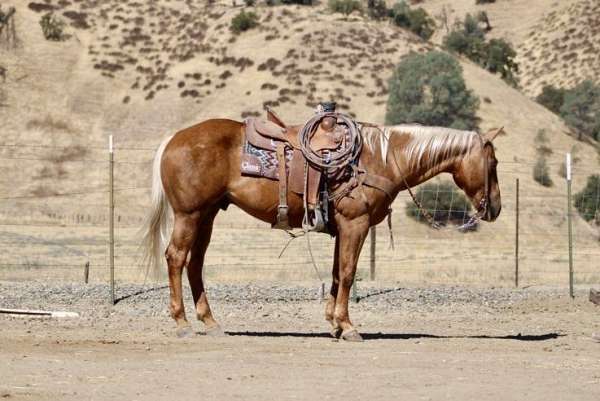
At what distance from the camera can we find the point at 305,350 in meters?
10.7

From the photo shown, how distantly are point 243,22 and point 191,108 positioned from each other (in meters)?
13.7

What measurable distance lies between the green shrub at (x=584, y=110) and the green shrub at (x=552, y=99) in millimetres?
2454

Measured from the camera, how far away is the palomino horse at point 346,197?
11633 millimetres

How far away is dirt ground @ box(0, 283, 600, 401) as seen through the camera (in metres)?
8.38

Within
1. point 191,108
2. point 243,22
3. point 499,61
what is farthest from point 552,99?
point 191,108

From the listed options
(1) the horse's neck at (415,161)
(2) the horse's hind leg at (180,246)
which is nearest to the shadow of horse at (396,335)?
(2) the horse's hind leg at (180,246)

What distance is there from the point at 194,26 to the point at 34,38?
11020 mm

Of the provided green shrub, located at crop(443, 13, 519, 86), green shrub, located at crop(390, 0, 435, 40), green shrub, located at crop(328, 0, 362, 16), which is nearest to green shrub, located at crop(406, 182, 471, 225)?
green shrub, located at crop(328, 0, 362, 16)

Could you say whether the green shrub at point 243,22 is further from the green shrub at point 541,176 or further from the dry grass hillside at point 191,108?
the green shrub at point 541,176

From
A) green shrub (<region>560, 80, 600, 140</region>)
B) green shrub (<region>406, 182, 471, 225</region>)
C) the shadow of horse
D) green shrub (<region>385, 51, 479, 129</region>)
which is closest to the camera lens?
the shadow of horse

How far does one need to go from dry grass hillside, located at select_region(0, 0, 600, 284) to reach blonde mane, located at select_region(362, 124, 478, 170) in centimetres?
1320

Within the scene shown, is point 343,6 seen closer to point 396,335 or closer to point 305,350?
point 396,335

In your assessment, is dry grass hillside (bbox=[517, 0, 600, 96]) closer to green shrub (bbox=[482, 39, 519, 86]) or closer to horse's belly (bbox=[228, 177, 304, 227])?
green shrub (bbox=[482, 39, 519, 86])

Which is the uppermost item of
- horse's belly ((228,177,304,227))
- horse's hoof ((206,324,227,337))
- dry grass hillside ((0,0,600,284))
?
horse's belly ((228,177,304,227))
